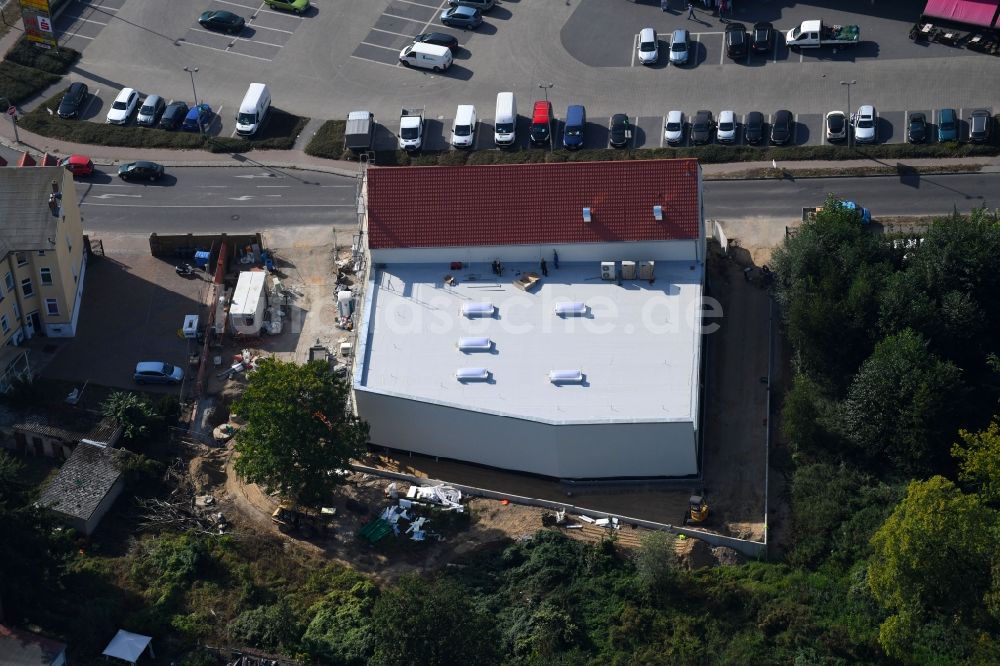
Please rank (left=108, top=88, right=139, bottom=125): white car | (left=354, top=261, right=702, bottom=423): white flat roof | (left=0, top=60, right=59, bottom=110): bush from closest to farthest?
(left=354, top=261, right=702, bottom=423): white flat roof, (left=108, top=88, right=139, bottom=125): white car, (left=0, top=60, right=59, bottom=110): bush

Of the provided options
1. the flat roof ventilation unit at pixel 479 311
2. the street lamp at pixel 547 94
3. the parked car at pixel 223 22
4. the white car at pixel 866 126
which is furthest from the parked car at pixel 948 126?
the parked car at pixel 223 22

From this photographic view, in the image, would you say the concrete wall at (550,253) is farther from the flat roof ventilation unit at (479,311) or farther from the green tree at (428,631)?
the green tree at (428,631)

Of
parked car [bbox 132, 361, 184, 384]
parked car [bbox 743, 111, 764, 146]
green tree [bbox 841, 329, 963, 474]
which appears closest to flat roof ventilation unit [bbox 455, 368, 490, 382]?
parked car [bbox 132, 361, 184, 384]

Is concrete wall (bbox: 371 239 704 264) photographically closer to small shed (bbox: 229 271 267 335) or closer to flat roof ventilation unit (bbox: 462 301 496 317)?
flat roof ventilation unit (bbox: 462 301 496 317)

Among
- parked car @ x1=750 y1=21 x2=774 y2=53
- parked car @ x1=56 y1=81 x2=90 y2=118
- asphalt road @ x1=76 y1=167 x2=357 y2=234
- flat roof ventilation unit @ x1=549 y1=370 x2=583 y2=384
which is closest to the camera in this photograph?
flat roof ventilation unit @ x1=549 y1=370 x2=583 y2=384

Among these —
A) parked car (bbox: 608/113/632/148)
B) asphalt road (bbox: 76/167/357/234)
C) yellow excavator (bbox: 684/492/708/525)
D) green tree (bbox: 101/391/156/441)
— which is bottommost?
yellow excavator (bbox: 684/492/708/525)

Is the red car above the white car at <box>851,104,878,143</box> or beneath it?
beneath

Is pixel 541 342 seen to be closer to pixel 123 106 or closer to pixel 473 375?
pixel 473 375

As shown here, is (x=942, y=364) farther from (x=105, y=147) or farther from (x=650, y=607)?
(x=105, y=147)

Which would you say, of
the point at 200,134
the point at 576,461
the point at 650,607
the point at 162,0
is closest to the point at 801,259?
the point at 576,461
